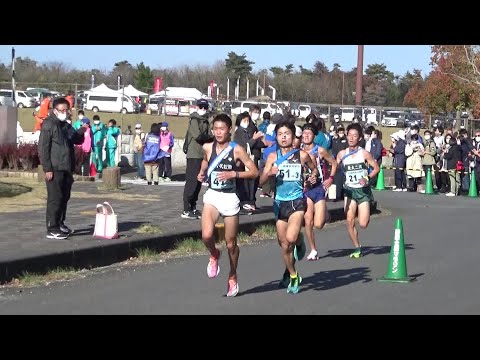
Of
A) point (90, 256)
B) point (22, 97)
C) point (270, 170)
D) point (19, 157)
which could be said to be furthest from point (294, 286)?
point (22, 97)

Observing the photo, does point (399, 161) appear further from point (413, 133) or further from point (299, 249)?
point (299, 249)

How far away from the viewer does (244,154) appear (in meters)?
11.0

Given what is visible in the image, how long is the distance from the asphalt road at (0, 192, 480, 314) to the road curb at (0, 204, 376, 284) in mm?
293

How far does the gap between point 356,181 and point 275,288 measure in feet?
12.0

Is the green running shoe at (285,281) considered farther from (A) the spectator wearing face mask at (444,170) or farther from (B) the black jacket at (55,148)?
(A) the spectator wearing face mask at (444,170)

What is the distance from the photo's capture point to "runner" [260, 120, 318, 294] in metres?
11.0

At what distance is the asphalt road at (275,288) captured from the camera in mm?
10023

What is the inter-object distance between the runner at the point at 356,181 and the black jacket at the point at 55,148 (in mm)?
4111

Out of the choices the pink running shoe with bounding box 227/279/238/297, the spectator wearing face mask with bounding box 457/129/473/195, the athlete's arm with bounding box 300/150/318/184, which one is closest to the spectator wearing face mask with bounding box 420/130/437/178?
the spectator wearing face mask with bounding box 457/129/473/195

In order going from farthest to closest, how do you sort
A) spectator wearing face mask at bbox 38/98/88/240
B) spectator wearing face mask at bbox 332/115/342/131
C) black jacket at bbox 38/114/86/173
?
1. spectator wearing face mask at bbox 332/115/342/131
2. black jacket at bbox 38/114/86/173
3. spectator wearing face mask at bbox 38/98/88/240

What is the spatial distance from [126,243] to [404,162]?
63.4 feet

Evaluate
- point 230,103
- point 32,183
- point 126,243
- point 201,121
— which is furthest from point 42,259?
point 230,103

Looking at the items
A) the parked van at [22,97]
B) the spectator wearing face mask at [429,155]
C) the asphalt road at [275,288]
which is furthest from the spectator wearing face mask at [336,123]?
the asphalt road at [275,288]

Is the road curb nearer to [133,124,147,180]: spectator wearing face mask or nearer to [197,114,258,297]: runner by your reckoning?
[197,114,258,297]: runner
